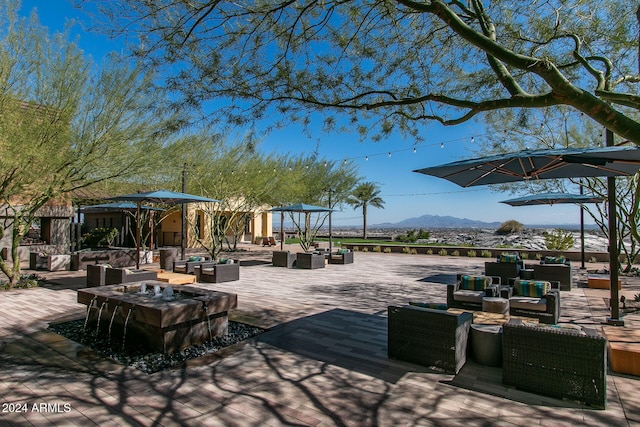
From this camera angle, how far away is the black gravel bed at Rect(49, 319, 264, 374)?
3775 millimetres

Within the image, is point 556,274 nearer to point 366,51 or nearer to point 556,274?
point 556,274

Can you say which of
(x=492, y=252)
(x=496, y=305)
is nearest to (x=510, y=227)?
(x=492, y=252)

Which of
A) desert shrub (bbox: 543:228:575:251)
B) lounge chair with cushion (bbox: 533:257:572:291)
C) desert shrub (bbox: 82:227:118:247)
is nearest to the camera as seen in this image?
lounge chair with cushion (bbox: 533:257:572:291)

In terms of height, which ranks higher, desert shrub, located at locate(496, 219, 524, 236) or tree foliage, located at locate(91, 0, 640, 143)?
tree foliage, located at locate(91, 0, 640, 143)

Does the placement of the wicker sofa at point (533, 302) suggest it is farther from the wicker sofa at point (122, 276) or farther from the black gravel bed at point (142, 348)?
the wicker sofa at point (122, 276)

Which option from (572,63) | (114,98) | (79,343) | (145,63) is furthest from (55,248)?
(572,63)

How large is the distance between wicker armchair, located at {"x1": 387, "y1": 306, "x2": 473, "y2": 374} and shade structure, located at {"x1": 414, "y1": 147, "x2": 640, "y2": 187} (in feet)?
5.81

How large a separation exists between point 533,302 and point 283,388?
164 inches

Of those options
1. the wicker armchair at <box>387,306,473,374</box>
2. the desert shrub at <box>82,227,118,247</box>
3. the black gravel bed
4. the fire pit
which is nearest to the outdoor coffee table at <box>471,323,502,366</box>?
the wicker armchair at <box>387,306,473,374</box>

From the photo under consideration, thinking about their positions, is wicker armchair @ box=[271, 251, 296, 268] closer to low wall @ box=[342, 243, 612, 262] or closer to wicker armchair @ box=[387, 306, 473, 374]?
low wall @ box=[342, 243, 612, 262]

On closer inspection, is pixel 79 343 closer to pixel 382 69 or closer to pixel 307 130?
pixel 307 130

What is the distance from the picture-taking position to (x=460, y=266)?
1240 centimetres

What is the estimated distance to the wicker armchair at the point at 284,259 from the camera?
12.3 meters

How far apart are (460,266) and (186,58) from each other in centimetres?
1090
